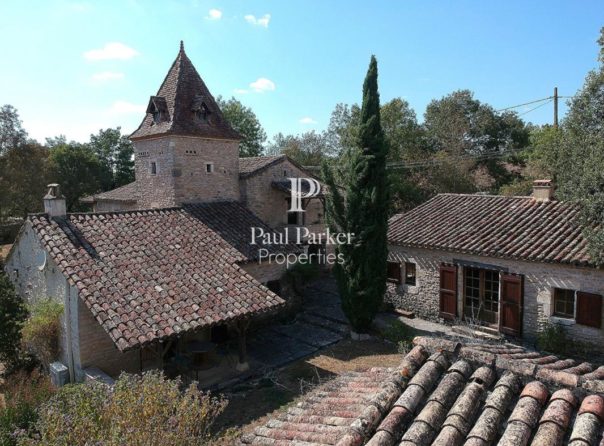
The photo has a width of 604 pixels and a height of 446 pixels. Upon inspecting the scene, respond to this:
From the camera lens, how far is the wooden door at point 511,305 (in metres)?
14.2

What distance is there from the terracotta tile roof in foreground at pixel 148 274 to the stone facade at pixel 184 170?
258 centimetres

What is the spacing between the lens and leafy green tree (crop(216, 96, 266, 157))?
49094mm

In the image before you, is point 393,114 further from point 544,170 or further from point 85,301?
point 85,301

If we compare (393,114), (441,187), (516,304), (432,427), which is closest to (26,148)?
(393,114)

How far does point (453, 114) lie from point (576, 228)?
102 feet

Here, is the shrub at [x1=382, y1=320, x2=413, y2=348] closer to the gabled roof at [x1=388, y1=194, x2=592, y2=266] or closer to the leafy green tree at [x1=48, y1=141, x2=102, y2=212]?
the gabled roof at [x1=388, y1=194, x2=592, y2=266]

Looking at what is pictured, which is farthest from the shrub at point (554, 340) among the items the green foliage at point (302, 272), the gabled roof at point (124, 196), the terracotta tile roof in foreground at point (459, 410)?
the gabled roof at point (124, 196)

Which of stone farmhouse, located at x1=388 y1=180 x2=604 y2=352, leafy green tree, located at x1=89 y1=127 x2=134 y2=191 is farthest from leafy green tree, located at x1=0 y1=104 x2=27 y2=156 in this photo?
stone farmhouse, located at x1=388 y1=180 x2=604 y2=352

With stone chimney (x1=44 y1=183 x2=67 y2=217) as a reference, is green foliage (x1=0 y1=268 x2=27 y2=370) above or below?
below

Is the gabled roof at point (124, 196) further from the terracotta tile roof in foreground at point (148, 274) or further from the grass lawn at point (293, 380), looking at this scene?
the grass lawn at point (293, 380)

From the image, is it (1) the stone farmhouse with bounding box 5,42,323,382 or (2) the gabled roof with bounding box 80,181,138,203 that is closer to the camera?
(1) the stone farmhouse with bounding box 5,42,323,382

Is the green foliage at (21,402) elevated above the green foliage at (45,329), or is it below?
below

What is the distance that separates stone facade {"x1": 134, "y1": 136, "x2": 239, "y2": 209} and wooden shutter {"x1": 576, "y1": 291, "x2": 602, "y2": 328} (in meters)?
14.1
